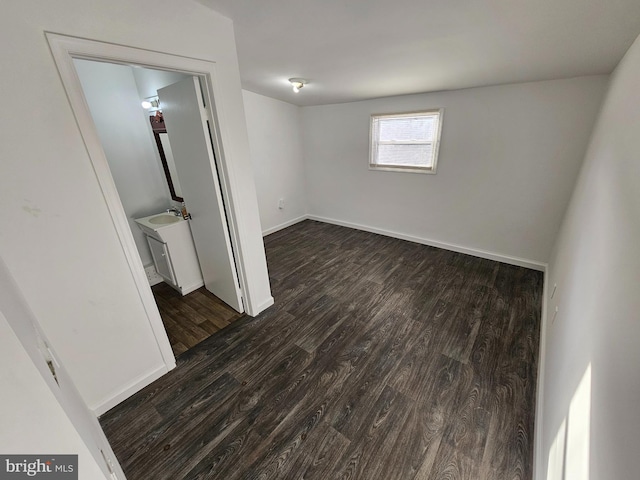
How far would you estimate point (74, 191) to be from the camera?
4.28 ft

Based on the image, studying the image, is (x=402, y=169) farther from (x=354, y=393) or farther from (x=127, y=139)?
(x=127, y=139)

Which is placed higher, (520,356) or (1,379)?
(1,379)

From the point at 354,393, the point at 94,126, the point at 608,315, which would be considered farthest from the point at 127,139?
the point at 608,315

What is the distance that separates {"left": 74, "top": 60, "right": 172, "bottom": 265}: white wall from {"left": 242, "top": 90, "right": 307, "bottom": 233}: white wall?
1.36 m

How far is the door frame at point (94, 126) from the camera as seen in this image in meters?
1.19

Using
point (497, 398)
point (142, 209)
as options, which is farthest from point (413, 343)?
point (142, 209)

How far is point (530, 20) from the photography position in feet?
4.66

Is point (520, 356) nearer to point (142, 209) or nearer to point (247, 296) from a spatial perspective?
point (247, 296)

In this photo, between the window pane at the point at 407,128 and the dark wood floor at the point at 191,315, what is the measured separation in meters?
3.25

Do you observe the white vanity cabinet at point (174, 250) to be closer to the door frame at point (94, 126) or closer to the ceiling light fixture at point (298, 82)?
the door frame at point (94, 126)

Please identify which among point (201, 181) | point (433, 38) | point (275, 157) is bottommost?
point (201, 181)

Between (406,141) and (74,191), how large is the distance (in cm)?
364

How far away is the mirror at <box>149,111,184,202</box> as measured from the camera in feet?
8.74

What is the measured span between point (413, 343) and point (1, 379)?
220 cm
